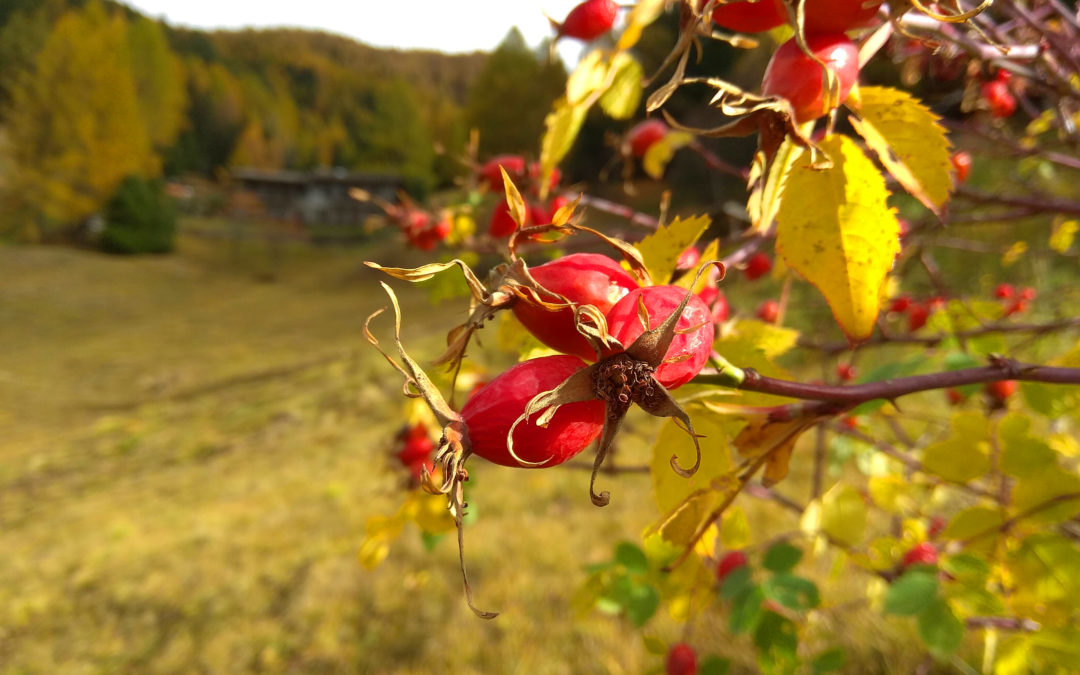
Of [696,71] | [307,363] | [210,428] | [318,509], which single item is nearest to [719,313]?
[318,509]

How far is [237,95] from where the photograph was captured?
115 feet

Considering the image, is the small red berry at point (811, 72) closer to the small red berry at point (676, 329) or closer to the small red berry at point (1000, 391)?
the small red berry at point (676, 329)

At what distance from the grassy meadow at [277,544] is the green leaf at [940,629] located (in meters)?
0.49

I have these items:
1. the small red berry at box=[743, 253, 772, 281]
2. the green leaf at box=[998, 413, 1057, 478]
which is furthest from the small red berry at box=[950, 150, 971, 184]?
the green leaf at box=[998, 413, 1057, 478]

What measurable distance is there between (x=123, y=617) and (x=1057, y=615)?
10.4 ft

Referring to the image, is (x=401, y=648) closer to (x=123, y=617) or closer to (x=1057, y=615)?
(x=123, y=617)

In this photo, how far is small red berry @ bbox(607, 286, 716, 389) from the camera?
32 cm

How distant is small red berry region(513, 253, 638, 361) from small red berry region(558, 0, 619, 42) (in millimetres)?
326

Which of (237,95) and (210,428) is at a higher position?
(210,428)

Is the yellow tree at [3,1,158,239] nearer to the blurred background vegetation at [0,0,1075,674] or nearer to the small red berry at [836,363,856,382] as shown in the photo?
the blurred background vegetation at [0,0,1075,674]

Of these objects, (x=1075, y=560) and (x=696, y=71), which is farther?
(x=696, y=71)

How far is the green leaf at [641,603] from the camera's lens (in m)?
0.86

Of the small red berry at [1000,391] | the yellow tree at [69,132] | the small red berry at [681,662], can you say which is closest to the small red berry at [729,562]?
the small red berry at [681,662]

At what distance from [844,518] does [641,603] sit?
1.08 ft
